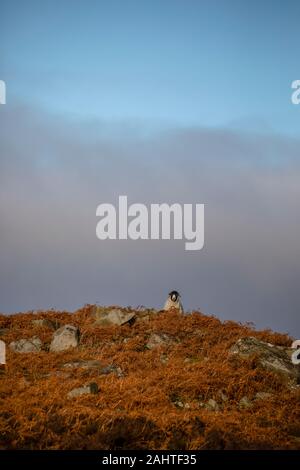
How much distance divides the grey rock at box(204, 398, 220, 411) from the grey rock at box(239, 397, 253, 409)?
832 mm

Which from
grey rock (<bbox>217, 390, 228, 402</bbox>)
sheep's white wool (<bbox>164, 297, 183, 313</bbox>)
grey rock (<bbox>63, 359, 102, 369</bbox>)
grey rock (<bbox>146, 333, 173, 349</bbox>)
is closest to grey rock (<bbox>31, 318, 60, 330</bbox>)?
grey rock (<bbox>146, 333, 173, 349</bbox>)

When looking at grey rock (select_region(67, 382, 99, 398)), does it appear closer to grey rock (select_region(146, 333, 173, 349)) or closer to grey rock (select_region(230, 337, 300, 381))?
grey rock (select_region(146, 333, 173, 349))

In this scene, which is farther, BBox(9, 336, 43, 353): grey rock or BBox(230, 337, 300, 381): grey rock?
BBox(9, 336, 43, 353): grey rock

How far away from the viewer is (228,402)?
13.1 m

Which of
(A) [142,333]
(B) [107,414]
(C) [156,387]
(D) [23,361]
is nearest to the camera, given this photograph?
(B) [107,414]

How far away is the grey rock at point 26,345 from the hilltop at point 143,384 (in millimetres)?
44

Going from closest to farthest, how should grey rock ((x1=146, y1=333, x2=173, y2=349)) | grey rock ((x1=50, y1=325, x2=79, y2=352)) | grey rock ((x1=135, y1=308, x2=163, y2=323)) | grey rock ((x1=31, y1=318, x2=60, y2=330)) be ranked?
1. grey rock ((x1=50, y1=325, x2=79, y2=352))
2. grey rock ((x1=146, y1=333, x2=173, y2=349))
3. grey rock ((x1=31, y1=318, x2=60, y2=330))
4. grey rock ((x1=135, y1=308, x2=163, y2=323))

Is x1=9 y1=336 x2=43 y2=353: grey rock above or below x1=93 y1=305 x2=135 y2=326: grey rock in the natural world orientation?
below

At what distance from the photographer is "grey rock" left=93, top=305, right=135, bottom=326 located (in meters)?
20.6

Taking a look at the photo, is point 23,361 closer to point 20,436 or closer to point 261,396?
point 20,436

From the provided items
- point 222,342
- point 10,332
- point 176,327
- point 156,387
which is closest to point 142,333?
point 176,327
